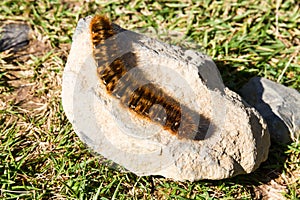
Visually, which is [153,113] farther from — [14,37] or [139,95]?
[14,37]

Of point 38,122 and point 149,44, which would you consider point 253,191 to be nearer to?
point 149,44

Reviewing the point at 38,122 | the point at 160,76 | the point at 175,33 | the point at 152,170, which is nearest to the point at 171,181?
the point at 152,170

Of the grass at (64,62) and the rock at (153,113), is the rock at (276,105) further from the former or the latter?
the rock at (153,113)

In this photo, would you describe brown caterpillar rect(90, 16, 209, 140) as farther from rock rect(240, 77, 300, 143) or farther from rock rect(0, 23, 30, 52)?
rock rect(0, 23, 30, 52)

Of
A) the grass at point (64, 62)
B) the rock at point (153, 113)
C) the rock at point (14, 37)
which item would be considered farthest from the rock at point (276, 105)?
the rock at point (14, 37)

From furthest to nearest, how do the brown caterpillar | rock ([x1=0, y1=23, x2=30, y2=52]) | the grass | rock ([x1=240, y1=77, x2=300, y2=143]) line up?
1. rock ([x1=0, y1=23, x2=30, y2=52])
2. rock ([x1=240, y1=77, x2=300, y2=143])
3. the grass
4. the brown caterpillar

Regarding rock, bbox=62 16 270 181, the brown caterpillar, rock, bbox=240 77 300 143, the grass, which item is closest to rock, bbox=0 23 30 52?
the grass

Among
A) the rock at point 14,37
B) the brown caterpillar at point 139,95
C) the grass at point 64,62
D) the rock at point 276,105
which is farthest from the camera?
the rock at point 14,37

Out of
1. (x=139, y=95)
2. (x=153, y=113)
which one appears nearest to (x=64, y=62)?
(x=139, y=95)
